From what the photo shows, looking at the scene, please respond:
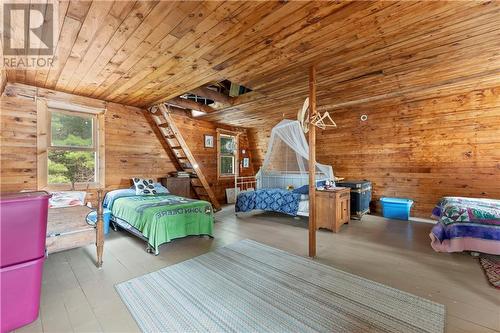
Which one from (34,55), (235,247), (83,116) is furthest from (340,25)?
(83,116)

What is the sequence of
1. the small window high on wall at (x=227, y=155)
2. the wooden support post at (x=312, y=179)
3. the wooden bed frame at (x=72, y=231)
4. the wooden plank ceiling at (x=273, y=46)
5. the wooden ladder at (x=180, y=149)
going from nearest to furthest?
the wooden plank ceiling at (x=273, y=46) < the wooden bed frame at (x=72, y=231) < the wooden support post at (x=312, y=179) < the wooden ladder at (x=180, y=149) < the small window high on wall at (x=227, y=155)

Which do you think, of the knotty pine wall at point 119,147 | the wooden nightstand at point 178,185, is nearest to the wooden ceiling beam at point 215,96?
the knotty pine wall at point 119,147

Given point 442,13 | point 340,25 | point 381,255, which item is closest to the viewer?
point 442,13

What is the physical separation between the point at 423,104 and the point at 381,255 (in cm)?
342

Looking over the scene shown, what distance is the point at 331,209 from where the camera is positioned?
4117 mm

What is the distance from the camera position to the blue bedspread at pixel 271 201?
4.63 meters

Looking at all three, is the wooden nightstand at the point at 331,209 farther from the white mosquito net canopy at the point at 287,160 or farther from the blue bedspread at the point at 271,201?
the white mosquito net canopy at the point at 287,160

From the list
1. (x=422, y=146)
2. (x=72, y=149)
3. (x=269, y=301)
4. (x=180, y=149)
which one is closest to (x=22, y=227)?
(x=269, y=301)

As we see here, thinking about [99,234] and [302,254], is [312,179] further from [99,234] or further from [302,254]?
[99,234]

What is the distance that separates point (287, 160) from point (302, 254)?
97.2 inches

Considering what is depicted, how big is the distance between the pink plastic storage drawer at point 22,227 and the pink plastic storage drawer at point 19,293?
0.21 feet

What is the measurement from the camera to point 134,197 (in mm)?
4211

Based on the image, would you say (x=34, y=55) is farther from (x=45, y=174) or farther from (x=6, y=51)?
(x=45, y=174)

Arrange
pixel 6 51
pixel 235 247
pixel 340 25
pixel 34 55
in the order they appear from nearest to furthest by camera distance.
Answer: pixel 340 25, pixel 6 51, pixel 34 55, pixel 235 247
